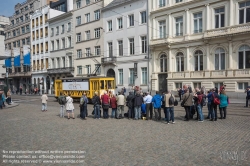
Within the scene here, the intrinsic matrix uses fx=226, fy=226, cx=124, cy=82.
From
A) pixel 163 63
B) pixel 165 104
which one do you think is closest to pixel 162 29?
pixel 163 63

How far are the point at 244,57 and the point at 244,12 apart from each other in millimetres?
4570

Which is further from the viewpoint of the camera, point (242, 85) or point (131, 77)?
point (131, 77)

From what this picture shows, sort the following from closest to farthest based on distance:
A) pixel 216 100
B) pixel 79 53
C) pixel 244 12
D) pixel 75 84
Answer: pixel 216 100, pixel 244 12, pixel 75 84, pixel 79 53

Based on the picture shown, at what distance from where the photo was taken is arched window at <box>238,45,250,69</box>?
23.2 meters

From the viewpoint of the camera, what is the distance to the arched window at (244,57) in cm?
2318

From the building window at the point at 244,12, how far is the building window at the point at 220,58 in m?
3.50

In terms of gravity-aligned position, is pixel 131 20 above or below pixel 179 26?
above

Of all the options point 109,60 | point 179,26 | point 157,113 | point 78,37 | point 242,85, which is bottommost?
point 157,113

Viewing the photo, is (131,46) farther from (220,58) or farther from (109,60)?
(220,58)

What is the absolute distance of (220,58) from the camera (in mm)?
24984

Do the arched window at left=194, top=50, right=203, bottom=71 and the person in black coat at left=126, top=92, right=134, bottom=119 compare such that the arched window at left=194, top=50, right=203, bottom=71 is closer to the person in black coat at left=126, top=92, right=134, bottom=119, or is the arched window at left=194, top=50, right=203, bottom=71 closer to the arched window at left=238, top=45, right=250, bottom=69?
the arched window at left=238, top=45, right=250, bottom=69

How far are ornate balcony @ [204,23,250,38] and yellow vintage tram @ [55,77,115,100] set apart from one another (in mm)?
11915

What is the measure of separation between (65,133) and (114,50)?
2686 centimetres

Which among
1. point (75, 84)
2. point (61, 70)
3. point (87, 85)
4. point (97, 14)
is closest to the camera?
point (87, 85)
